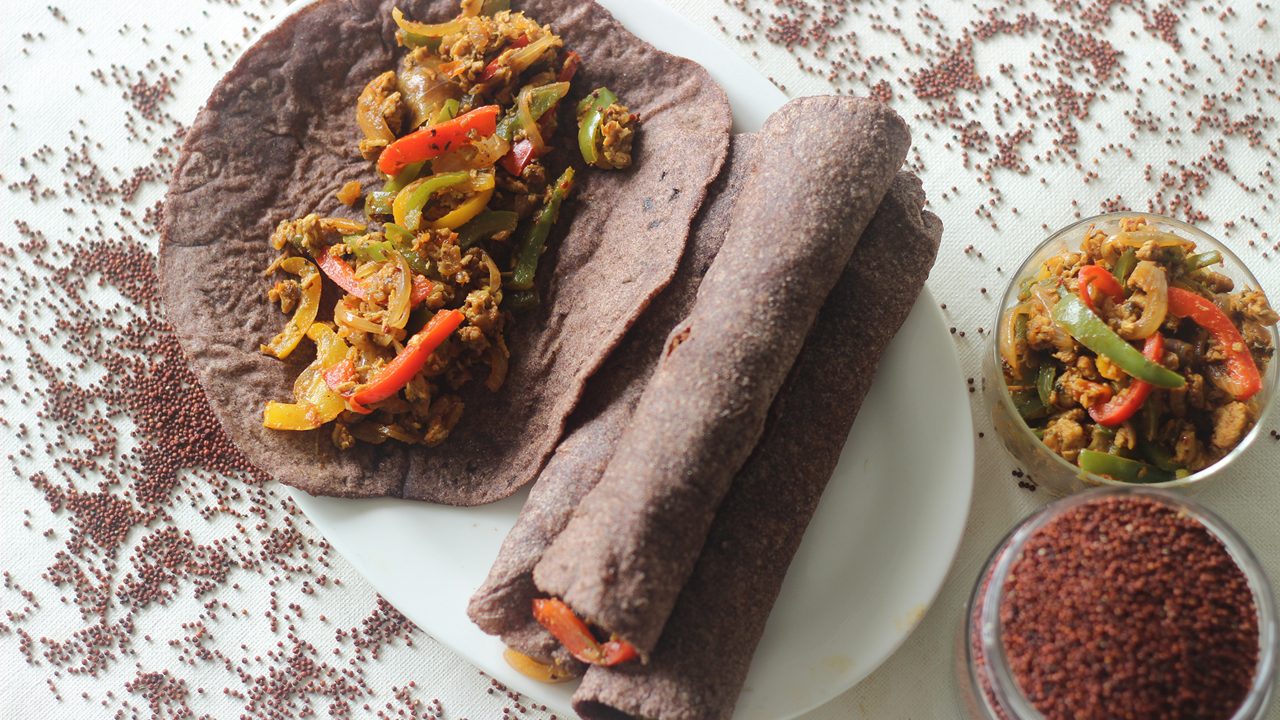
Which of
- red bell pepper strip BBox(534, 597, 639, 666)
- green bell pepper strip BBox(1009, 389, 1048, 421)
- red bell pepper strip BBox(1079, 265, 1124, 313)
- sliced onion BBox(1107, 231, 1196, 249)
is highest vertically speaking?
sliced onion BBox(1107, 231, 1196, 249)

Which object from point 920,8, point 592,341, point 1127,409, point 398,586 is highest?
point 920,8

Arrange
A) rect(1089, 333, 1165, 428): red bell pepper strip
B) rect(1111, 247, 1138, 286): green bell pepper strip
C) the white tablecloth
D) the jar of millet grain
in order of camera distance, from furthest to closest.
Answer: the white tablecloth, rect(1111, 247, 1138, 286): green bell pepper strip, rect(1089, 333, 1165, 428): red bell pepper strip, the jar of millet grain

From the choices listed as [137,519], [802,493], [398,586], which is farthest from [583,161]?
[137,519]

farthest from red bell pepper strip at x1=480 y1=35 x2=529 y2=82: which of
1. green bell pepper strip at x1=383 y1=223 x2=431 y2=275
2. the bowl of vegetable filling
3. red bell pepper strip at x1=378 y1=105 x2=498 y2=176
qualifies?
the bowl of vegetable filling

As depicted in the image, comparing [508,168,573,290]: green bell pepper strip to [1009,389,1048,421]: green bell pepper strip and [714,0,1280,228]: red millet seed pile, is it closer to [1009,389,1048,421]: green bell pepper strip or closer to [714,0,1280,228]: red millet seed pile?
[714,0,1280,228]: red millet seed pile

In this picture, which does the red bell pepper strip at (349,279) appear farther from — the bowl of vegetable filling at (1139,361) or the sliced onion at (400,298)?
the bowl of vegetable filling at (1139,361)

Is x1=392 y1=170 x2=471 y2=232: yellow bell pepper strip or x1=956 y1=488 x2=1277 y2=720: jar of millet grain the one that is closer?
x1=956 y1=488 x2=1277 y2=720: jar of millet grain

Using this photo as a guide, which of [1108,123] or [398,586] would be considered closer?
[398,586]

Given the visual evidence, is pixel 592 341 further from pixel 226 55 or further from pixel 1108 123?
pixel 1108 123
